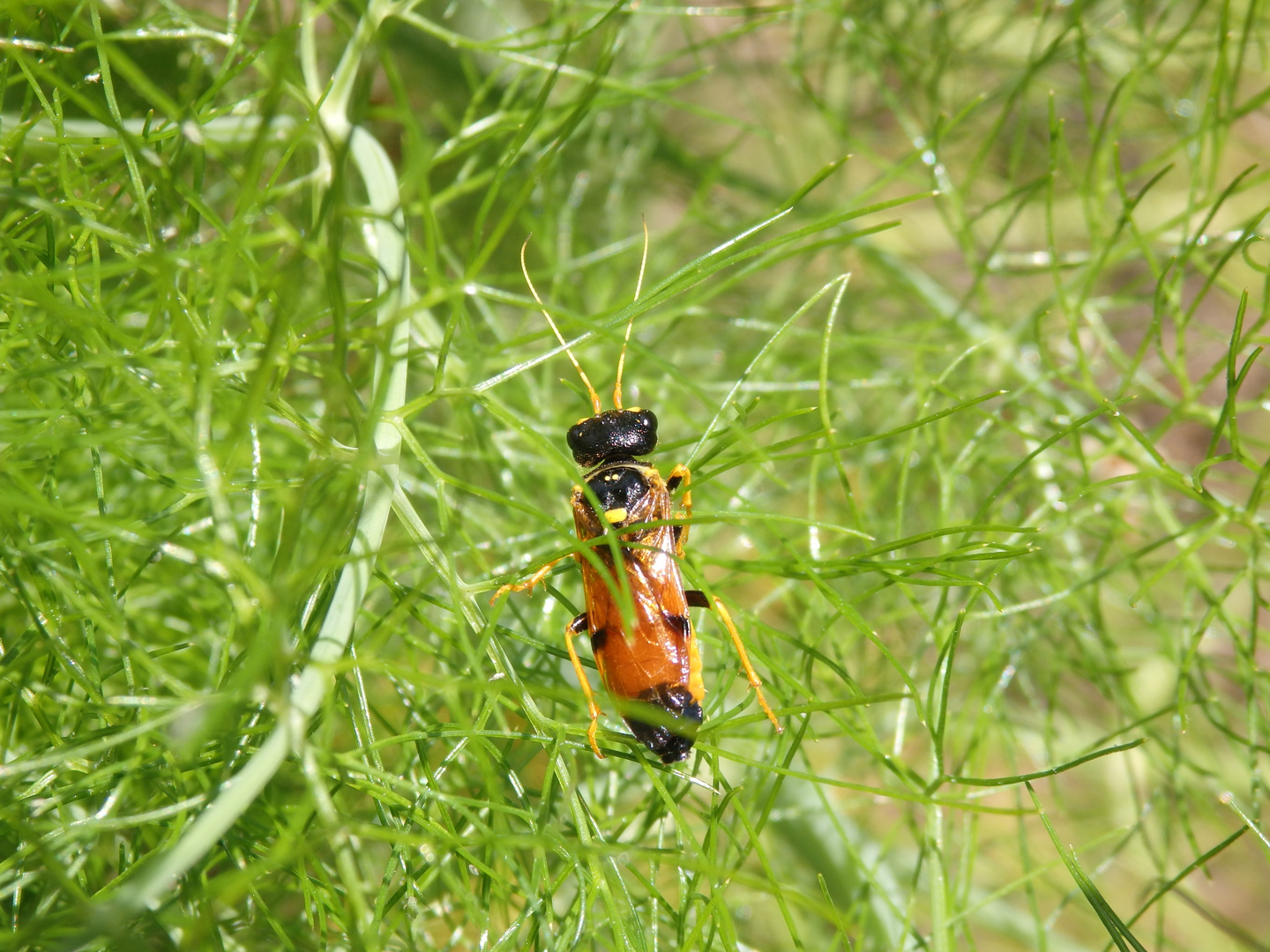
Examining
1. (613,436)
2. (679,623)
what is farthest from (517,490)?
(679,623)

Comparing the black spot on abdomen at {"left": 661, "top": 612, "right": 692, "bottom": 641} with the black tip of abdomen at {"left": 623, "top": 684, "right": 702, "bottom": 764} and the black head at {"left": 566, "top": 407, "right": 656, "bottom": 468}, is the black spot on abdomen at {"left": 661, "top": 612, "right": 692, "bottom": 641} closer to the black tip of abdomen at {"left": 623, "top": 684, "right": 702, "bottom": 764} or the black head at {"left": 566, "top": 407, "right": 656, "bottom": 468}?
the black tip of abdomen at {"left": 623, "top": 684, "right": 702, "bottom": 764}

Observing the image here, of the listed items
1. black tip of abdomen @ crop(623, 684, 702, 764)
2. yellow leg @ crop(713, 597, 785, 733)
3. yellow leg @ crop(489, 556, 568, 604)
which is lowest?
black tip of abdomen @ crop(623, 684, 702, 764)

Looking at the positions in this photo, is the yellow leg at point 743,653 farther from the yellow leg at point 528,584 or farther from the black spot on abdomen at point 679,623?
the yellow leg at point 528,584

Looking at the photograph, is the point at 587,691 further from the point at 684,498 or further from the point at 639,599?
the point at 684,498

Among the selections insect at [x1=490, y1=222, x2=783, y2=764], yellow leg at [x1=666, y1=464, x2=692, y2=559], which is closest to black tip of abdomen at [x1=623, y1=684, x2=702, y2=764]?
insect at [x1=490, y1=222, x2=783, y2=764]

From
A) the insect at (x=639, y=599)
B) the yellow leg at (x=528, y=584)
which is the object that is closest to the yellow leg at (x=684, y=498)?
the insect at (x=639, y=599)

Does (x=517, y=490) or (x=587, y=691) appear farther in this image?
(x=517, y=490)

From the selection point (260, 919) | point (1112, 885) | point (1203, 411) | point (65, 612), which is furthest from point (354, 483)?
point (1112, 885)
